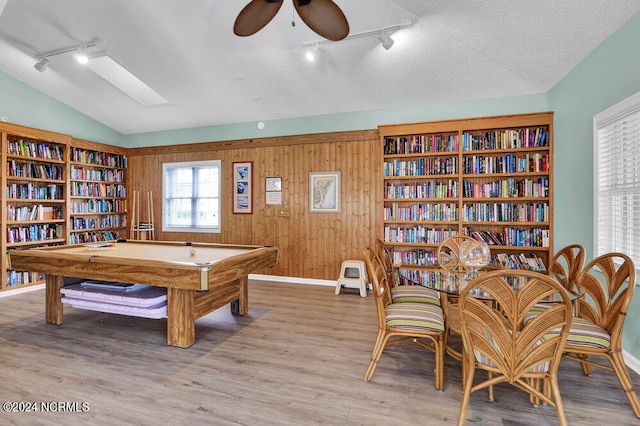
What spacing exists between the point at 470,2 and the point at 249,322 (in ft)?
12.4

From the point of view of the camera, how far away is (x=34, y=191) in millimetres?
4992

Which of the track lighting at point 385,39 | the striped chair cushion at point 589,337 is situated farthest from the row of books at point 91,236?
the striped chair cushion at point 589,337

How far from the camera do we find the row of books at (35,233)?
15.4 feet

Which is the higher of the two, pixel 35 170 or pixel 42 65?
pixel 42 65

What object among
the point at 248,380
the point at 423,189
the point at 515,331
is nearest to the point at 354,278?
the point at 423,189

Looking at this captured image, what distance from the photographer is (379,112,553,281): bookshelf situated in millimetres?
4133

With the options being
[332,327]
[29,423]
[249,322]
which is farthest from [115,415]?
[332,327]

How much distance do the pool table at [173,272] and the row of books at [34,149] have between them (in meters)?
2.26

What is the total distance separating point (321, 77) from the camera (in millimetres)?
4297

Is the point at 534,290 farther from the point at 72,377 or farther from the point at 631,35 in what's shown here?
the point at 72,377

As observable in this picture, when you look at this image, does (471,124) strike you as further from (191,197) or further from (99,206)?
(99,206)

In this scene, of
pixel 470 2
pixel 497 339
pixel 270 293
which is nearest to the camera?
pixel 497 339

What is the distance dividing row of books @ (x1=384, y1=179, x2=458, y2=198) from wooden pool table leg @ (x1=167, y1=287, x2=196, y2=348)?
303 cm

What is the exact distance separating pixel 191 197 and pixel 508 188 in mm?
5248
